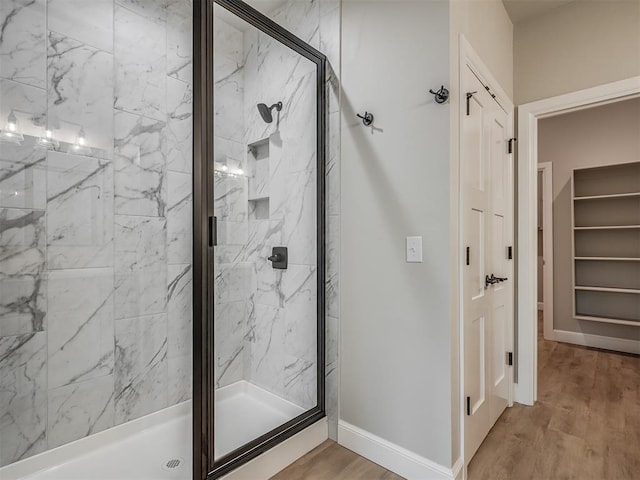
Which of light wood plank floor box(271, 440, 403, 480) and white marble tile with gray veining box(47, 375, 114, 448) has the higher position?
white marble tile with gray veining box(47, 375, 114, 448)

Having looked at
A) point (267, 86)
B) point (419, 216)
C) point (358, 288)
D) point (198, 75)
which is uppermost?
point (267, 86)

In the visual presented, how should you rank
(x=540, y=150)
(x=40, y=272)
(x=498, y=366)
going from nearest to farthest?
(x=40, y=272) < (x=498, y=366) < (x=540, y=150)

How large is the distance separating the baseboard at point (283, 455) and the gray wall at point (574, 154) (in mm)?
3633

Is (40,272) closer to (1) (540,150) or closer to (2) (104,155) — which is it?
(2) (104,155)

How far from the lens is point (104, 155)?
205cm

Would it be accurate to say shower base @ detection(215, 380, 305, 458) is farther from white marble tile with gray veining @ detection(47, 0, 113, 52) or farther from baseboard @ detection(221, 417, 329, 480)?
white marble tile with gray veining @ detection(47, 0, 113, 52)

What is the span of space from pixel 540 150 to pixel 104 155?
468 centimetres

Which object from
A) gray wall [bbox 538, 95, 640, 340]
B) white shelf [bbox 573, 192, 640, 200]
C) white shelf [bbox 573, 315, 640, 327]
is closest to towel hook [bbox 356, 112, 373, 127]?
gray wall [bbox 538, 95, 640, 340]

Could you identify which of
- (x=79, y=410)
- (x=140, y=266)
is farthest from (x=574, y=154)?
(x=79, y=410)

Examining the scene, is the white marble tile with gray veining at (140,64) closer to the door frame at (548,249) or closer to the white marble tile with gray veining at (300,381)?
the white marble tile with gray veining at (300,381)

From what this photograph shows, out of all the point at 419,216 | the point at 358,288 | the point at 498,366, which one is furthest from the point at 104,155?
the point at 498,366

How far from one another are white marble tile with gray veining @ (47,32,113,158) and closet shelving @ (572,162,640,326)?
466 centimetres

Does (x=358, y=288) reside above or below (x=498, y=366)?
above

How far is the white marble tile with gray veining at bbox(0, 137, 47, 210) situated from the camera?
1.72 m
